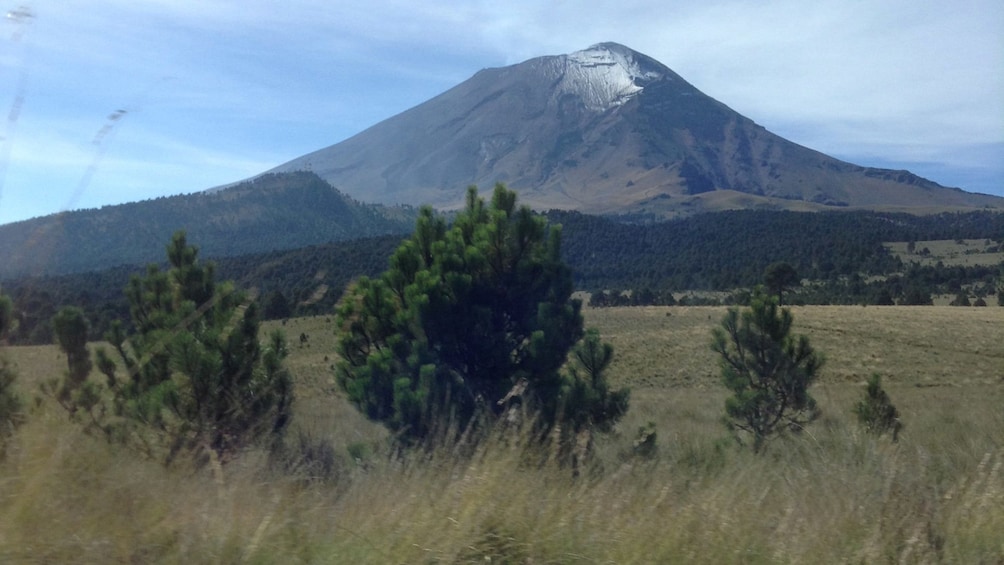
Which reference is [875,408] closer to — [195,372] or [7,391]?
[195,372]

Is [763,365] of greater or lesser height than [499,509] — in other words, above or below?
below

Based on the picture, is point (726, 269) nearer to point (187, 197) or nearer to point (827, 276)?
point (827, 276)

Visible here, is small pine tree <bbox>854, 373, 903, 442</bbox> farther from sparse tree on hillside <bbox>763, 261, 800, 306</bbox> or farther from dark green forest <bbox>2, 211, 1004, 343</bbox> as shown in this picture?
sparse tree on hillside <bbox>763, 261, 800, 306</bbox>

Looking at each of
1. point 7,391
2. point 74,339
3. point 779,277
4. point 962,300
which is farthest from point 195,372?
point 962,300

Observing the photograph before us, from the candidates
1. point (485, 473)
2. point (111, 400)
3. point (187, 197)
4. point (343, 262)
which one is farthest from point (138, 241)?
point (485, 473)

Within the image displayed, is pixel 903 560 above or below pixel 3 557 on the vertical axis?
below

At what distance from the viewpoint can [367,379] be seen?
9.11 metres

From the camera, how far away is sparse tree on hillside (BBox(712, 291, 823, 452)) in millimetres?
12172

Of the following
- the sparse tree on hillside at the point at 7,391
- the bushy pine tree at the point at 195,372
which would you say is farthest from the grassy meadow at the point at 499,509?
the bushy pine tree at the point at 195,372

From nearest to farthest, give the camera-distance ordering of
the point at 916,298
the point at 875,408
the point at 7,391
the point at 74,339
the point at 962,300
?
1. the point at 7,391
2. the point at 74,339
3. the point at 875,408
4. the point at 962,300
5. the point at 916,298

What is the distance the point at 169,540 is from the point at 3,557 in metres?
0.59

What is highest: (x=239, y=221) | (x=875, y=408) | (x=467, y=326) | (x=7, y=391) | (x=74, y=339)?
(x=239, y=221)

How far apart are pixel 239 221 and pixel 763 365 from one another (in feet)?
214

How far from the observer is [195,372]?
7395 millimetres
